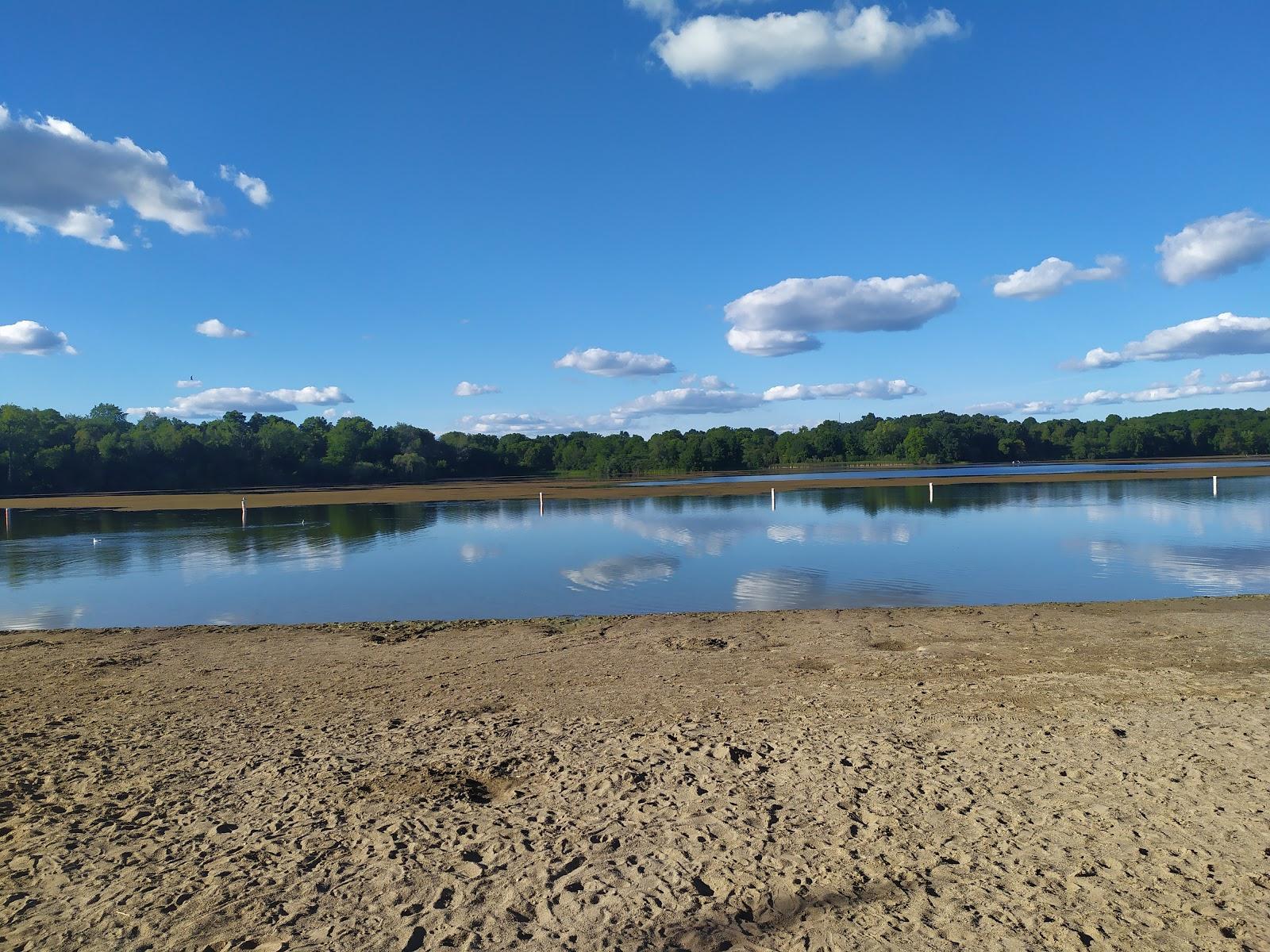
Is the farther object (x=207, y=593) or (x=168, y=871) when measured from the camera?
(x=207, y=593)

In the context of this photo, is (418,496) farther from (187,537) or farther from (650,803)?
(650,803)

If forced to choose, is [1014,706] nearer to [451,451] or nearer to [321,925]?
[321,925]

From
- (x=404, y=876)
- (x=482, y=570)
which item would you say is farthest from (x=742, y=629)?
(x=482, y=570)

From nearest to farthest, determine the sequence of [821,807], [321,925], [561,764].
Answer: [321,925], [821,807], [561,764]

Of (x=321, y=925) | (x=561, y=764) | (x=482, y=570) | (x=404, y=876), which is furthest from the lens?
(x=482, y=570)

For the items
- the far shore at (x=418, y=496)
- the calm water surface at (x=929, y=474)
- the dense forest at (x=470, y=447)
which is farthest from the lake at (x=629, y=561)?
the dense forest at (x=470, y=447)

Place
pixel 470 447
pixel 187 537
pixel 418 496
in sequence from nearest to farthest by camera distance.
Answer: pixel 187 537, pixel 418 496, pixel 470 447

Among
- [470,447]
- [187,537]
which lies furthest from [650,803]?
[470,447]

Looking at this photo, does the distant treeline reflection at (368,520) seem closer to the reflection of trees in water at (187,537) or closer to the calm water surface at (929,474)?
the reflection of trees in water at (187,537)

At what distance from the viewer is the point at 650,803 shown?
6.09m

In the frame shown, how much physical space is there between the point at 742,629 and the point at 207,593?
1328 cm

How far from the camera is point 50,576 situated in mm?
21969

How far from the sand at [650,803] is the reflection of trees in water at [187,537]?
50.7 feet

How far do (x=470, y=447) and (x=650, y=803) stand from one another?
137m
